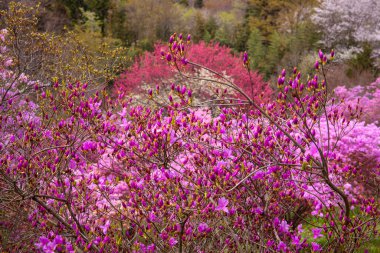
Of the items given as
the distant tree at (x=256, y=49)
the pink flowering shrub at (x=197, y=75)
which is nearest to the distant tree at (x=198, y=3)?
the distant tree at (x=256, y=49)

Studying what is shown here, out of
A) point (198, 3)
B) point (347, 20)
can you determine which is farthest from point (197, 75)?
point (198, 3)

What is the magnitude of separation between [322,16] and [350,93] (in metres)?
14.8

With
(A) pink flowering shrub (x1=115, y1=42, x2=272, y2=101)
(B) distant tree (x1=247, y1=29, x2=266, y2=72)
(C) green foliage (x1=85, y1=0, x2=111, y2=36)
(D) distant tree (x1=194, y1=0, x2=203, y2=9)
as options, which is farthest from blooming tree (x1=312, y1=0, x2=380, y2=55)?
(D) distant tree (x1=194, y1=0, x2=203, y2=9)

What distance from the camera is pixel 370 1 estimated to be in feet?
82.5

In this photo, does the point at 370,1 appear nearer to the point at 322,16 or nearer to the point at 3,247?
the point at 322,16

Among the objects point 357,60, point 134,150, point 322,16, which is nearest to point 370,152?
point 134,150

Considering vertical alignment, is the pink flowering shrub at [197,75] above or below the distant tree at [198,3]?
above

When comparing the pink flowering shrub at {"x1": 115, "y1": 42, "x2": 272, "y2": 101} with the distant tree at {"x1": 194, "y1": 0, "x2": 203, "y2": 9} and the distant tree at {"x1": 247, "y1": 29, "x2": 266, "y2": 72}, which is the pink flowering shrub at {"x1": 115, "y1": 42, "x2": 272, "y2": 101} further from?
the distant tree at {"x1": 194, "y1": 0, "x2": 203, "y2": 9}

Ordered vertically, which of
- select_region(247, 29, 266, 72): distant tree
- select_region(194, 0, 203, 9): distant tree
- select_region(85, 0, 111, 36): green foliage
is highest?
select_region(85, 0, 111, 36): green foliage

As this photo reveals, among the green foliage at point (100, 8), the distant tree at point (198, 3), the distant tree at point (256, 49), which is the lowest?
the distant tree at point (198, 3)

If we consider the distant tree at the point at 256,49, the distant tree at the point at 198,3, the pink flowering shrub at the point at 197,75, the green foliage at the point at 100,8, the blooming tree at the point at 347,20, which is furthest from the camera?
the distant tree at the point at 198,3

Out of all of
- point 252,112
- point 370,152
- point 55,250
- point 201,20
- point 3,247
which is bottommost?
point 201,20

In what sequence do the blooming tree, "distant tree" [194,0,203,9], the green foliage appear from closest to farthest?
the blooming tree → the green foliage → "distant tree" [194,0,203,9]

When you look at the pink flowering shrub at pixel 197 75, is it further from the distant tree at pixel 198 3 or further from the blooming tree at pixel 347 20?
the distant tree at pixel 198 3
